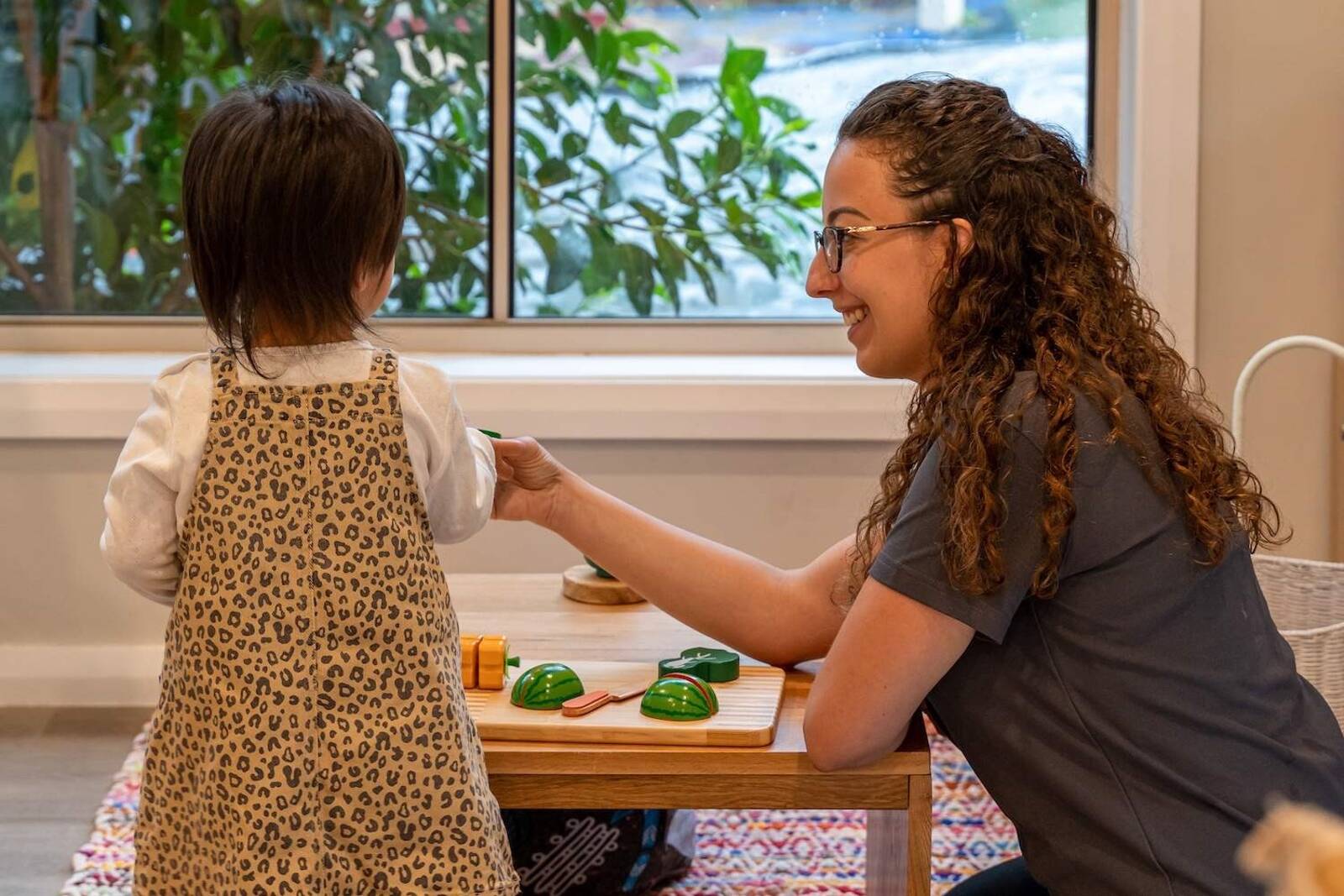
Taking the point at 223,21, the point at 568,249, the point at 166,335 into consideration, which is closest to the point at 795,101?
the point at 568,249

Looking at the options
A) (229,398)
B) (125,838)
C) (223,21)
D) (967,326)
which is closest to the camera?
(229,398)

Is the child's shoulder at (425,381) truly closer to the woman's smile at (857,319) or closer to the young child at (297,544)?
the young child at (297,544)

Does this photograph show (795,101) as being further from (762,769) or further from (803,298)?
(762,769)

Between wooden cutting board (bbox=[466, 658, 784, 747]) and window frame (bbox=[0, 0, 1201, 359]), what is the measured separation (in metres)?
1.61

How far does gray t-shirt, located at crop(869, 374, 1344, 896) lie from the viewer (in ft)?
3.59

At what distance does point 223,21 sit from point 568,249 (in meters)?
0.81

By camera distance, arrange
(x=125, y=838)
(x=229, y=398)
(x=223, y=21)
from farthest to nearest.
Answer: (x=223, y=21) → (x=125, y=838) → (x=229, y=398)

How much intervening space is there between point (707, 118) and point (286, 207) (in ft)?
6.49

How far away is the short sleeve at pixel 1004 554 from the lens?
1088mm

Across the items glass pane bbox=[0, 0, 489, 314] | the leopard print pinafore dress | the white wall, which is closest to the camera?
the leopard print pinafore dress

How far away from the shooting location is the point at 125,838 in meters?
2.15

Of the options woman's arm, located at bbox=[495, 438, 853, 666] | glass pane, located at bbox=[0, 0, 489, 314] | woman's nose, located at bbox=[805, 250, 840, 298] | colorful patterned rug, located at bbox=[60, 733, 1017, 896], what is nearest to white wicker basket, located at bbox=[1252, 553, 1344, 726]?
colorful patterned rug, located at bbox=[60, 733, 1017, 896]

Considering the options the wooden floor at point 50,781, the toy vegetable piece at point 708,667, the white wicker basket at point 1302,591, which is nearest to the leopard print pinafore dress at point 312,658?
the toy vegetable piece at point 708,667

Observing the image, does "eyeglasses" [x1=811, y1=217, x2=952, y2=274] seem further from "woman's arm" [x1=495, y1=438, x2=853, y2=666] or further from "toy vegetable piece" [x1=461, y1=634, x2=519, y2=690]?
"toy vegetable piece" [x1=461, y1=634, x2=519, y2=690]
